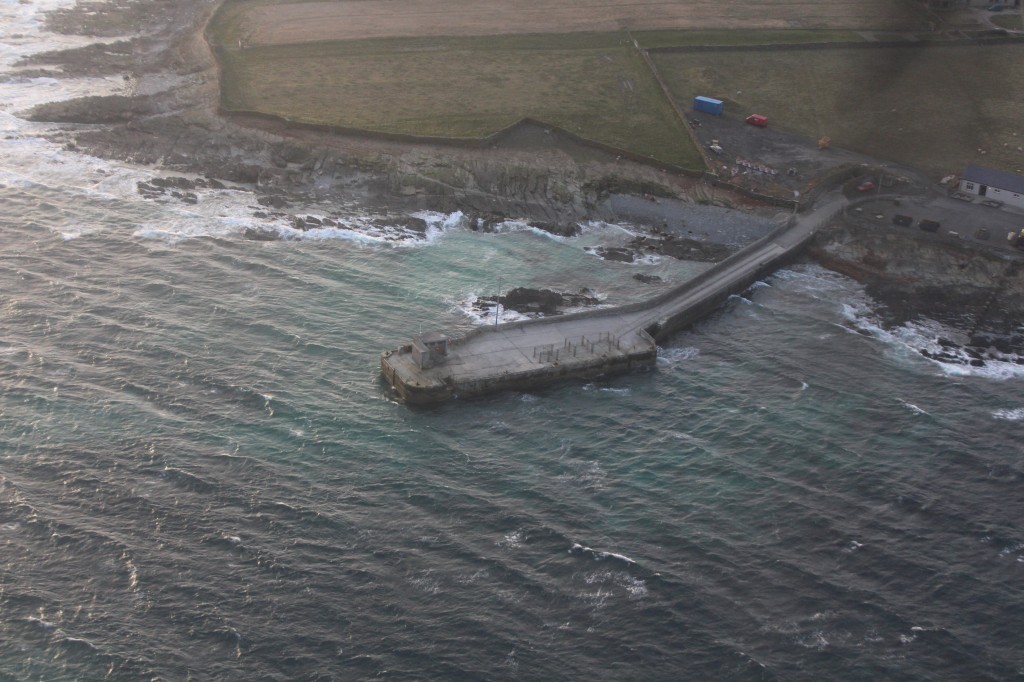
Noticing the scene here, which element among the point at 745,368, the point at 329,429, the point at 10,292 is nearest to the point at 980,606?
the point at 745,368

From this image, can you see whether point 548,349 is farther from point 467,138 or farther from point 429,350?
point 467,138

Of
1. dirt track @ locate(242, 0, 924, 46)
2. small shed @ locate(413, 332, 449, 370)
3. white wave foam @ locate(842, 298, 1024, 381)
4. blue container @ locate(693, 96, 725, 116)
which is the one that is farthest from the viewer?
dirt track @ locate(242, 0, 924, 46)

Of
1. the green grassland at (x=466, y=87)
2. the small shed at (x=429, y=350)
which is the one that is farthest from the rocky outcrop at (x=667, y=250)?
the small shed at (x=429, y=350)

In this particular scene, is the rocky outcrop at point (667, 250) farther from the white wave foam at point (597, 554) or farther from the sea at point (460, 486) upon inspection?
the white wave foam at point (597, 554)

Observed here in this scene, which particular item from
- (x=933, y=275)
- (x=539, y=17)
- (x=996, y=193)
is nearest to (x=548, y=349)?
(x=933, y=275)

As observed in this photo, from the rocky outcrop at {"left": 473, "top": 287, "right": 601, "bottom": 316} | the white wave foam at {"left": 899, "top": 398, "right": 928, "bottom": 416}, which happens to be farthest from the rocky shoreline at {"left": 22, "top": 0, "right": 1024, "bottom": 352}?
the white wave foam at {"left": 899, "top": 398, "right": 928, "bottom": 416}

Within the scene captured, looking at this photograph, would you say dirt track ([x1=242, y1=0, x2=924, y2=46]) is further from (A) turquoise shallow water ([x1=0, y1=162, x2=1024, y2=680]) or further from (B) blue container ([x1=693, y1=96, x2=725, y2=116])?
(A) turquoise shallow water ([x1=0, y1=162, x2=1024, y2=680])
